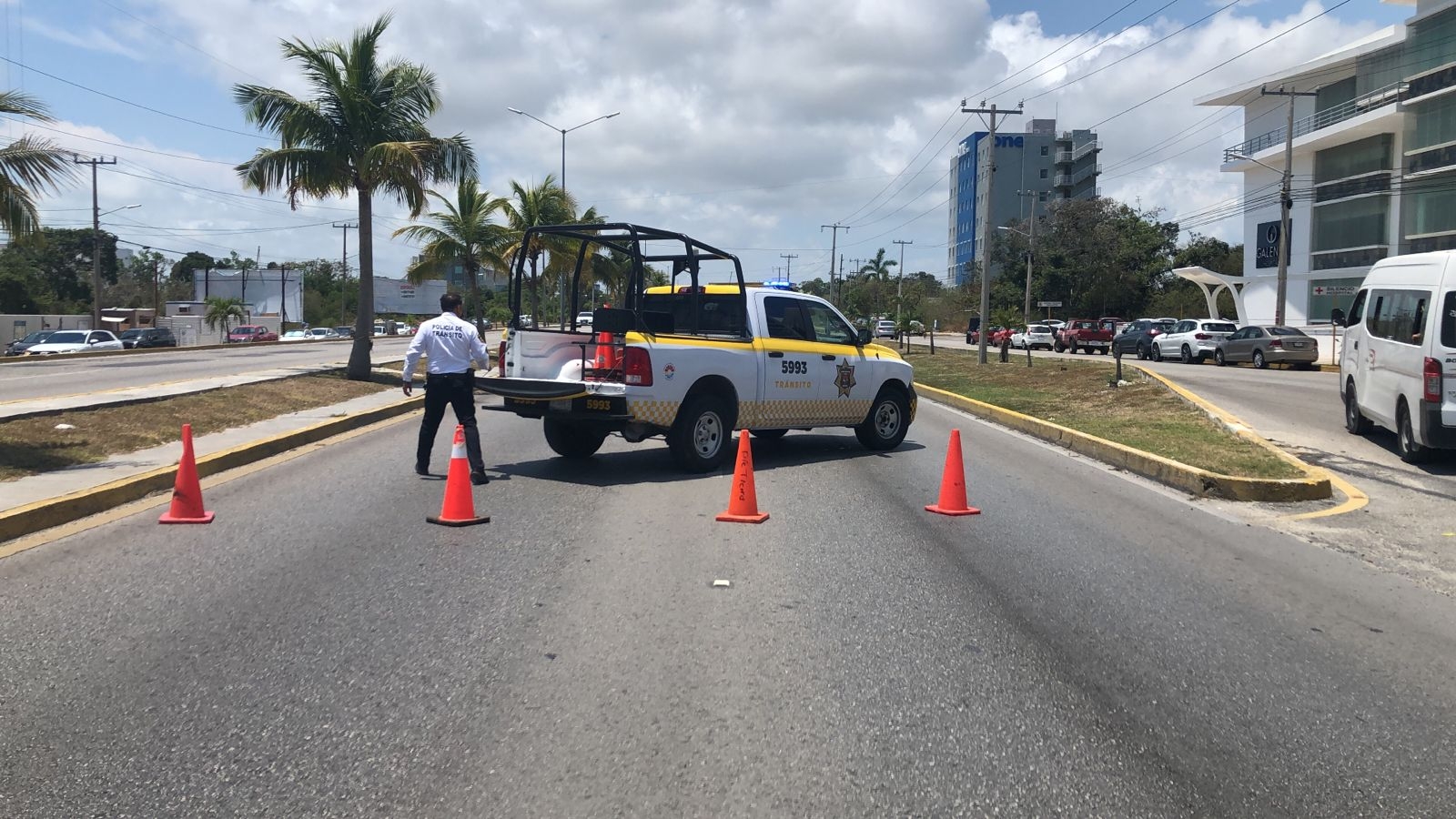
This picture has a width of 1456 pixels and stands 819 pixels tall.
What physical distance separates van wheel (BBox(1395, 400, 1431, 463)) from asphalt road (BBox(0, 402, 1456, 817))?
4.63m

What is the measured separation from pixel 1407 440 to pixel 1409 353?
3.28ft

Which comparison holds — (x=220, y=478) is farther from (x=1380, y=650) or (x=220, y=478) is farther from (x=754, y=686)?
(x=1380, y=650)

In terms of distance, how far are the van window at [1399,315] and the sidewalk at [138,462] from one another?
1299 centimetres

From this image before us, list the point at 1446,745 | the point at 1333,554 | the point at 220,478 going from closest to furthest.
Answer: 1. the point at 1446,745
2. the point at 1333,554
3. the point at 220,478

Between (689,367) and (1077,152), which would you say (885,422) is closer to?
(689,367)

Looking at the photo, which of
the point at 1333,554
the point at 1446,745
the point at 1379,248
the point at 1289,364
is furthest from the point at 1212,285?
the point at 1446,745

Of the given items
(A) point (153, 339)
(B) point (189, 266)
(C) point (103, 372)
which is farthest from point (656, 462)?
(B) point (189, 266)

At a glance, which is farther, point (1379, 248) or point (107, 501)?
point (1379, 248)

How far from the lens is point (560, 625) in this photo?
5879mm

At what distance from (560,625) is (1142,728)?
2886mm

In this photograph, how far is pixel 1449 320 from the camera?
1152cm

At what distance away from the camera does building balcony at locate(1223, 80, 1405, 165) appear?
51.2 metres

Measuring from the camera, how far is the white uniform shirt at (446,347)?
10.5 m

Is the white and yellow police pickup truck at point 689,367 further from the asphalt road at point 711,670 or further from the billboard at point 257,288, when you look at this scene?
the billboard at point 257,288
